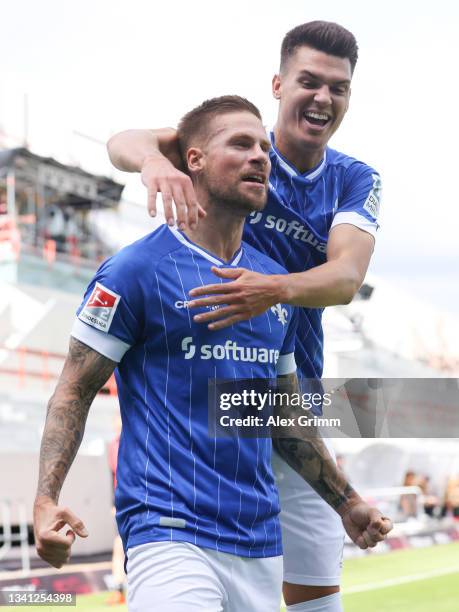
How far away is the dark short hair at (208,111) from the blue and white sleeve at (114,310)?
0.54 m

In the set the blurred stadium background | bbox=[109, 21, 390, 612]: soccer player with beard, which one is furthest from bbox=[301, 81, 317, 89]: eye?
the blurred stadium background

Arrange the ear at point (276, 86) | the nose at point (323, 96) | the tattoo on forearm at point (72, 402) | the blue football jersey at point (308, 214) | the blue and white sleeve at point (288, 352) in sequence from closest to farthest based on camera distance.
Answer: the tattoo on forearm at point (72, 402) → the blue and white sleeve at point (288, 352) → the nose at point (323, 96) → the blue football jersey at point (308, 214) → the ear at point (276, 86)

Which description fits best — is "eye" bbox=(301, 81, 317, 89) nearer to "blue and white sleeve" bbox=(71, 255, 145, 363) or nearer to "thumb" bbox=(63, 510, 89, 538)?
"blue and white sleeve" bbox=(71, 255, 145, 363)

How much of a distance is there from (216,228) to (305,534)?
138 centimetres

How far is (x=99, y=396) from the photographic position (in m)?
17.9

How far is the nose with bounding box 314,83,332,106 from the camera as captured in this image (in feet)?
11.4

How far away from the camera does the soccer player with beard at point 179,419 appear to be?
8.58 feet

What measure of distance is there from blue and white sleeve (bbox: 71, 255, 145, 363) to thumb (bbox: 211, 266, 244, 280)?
0.20 metres

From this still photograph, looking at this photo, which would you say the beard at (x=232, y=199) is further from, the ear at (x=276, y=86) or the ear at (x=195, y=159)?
the ear at (x=276, y=86)

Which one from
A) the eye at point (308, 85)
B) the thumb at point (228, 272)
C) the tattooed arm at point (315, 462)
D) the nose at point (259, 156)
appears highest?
the eye at point (308, 85)

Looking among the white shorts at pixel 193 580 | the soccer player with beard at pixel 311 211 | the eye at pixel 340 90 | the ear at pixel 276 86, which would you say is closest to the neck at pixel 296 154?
the soccer player with beard at pixel 311 211

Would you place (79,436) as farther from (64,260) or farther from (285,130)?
(64,260)

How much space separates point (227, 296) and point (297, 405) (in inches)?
27.1

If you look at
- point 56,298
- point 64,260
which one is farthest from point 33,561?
point 64,260
